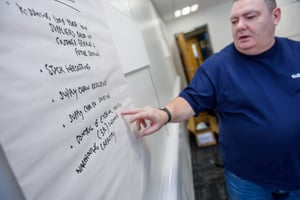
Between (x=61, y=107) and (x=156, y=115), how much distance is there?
0.42m

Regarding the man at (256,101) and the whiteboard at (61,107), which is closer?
the whiteboard at (61,107)

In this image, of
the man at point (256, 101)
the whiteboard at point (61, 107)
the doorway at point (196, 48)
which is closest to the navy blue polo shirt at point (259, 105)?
the man at point (256, 101)

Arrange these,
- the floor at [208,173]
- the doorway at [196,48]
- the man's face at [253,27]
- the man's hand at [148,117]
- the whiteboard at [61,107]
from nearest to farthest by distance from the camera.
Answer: the whiteboard at [61,107] → the man's hand at [148,117] → the man's face at [253,27] → the floor at [208,173] → the doorway at [196,48]

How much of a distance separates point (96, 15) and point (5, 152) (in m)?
0.51

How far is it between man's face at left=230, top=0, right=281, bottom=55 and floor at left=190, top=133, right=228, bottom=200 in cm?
165

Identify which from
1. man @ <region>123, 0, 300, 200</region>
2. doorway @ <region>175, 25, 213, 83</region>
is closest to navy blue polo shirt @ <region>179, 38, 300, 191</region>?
man @ <region>123, 0, 300, 200</region>

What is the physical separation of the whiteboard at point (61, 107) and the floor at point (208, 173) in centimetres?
186

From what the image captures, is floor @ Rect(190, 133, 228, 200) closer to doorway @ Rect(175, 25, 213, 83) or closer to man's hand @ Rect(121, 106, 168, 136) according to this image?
man's hand @ Rect(121, 106, 168, 136)

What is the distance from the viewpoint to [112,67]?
660 mm

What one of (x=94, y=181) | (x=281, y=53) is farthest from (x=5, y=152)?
(x=281, y=53)

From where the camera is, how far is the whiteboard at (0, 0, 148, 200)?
0.28 meters

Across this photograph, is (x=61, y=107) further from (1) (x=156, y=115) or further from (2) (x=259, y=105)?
(2) (x=259, y=105)

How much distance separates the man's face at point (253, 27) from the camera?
0.97 metres

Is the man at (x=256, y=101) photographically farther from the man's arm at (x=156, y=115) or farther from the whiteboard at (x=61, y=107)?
the whiteboard at (x=61, y=107)
